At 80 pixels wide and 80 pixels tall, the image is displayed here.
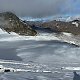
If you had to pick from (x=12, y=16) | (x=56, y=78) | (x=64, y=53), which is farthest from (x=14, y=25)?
(x=56, y=78)

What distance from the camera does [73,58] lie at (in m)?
29.5

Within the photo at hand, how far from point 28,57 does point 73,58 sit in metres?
4.73

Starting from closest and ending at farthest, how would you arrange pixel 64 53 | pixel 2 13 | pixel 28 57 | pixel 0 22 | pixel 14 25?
pixel 28 57 → pixel 64 53 → pixel 0 22 → pixel 14 25 → pixel 2 13

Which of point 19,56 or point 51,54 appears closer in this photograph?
point 19,56

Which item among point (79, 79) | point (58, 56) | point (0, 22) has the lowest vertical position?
point (79, 79)

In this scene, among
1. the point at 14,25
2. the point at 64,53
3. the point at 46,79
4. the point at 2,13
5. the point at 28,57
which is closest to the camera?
the point at 46,79

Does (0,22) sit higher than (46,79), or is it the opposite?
(0,22)

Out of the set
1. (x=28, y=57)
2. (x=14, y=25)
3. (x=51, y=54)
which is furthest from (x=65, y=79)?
(x=14, y=25)

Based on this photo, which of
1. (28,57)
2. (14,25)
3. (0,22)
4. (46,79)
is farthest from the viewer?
(14,25)

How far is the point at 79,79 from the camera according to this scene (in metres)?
14.5

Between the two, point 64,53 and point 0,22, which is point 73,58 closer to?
point 64,53

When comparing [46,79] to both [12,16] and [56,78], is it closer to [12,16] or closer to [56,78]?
[56,78]

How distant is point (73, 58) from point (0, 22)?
80400mm

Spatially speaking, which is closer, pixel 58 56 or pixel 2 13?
pixel 58 56
